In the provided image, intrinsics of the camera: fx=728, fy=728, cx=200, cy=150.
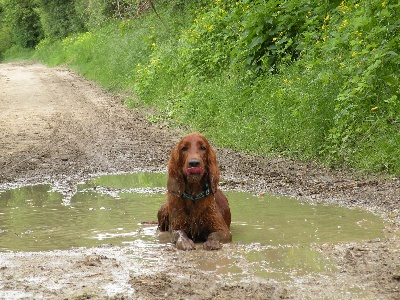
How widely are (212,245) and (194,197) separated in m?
0.55

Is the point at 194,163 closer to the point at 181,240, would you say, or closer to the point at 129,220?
the point at 181,240

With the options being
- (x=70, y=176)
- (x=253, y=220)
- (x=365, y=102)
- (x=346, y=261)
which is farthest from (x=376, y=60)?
(x=346, y=261)

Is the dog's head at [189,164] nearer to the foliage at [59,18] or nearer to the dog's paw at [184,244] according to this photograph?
the dog's paw at [184,244]

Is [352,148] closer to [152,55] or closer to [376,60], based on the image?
[376,60]

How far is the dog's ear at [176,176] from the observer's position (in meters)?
6.98

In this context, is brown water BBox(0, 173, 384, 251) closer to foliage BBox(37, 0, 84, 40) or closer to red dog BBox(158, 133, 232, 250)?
red dog BBox(158, 133, 232, 250)

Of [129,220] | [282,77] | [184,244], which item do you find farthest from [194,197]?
[282,77]

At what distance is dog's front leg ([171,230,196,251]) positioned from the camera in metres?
6.77

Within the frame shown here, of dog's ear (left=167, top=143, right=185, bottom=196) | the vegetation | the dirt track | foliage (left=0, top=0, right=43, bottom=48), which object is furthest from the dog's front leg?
foliage (left=0, top=0, right=43, bottom=48)

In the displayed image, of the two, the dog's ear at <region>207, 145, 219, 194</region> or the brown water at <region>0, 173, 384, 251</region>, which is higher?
the dog's ear at <region>207, 145, 219, 194</region>

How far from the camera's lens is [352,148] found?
11.0 meters

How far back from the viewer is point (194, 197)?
23.0ft

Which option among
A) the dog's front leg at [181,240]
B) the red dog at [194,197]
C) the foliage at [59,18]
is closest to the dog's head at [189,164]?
the red dog at [194,197]

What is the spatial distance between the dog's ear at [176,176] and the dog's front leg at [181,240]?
0.39 m
